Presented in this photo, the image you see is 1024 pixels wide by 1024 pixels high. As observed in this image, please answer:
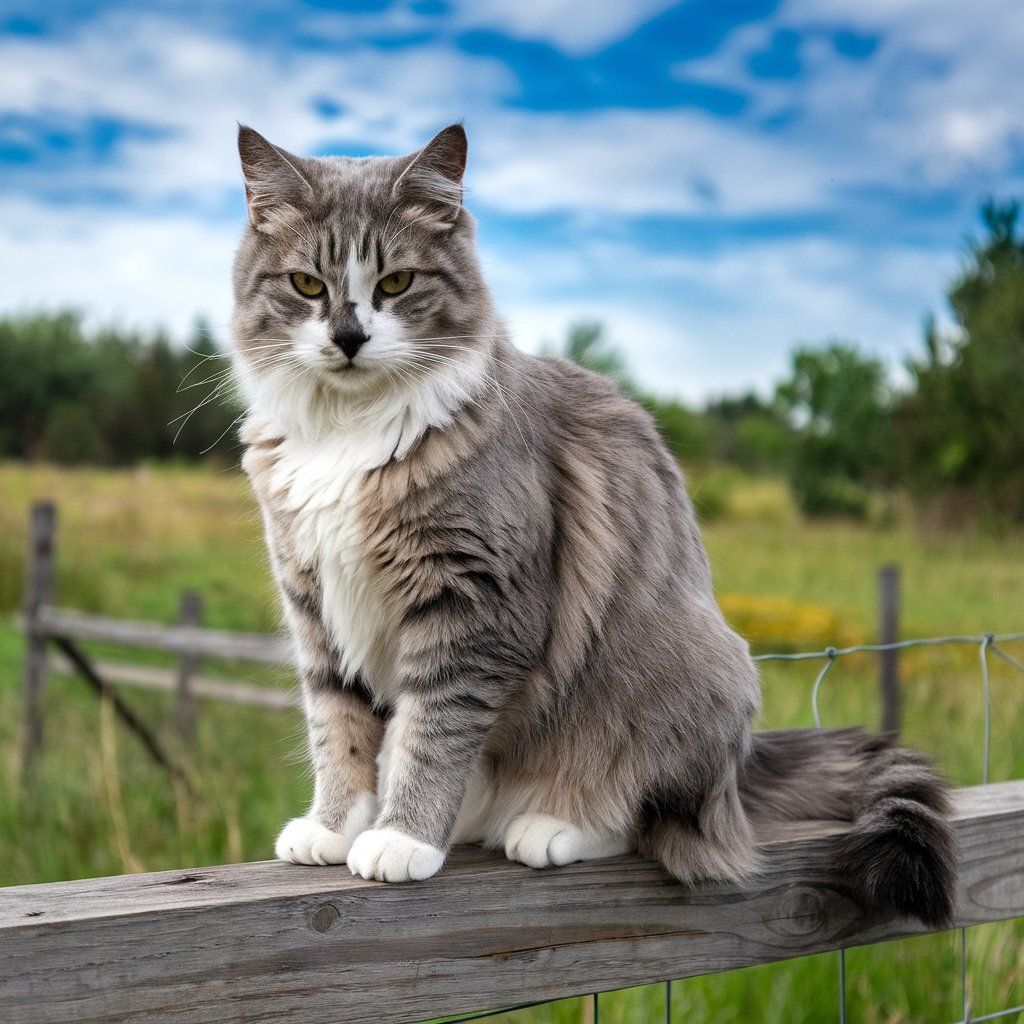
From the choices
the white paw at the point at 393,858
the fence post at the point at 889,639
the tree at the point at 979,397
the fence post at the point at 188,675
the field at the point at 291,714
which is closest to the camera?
the white paw at the point at 393,858

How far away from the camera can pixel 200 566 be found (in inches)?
510

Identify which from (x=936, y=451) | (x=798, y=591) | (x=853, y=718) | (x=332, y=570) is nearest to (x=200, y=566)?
(x=798, y=591)

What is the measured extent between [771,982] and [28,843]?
2784mm

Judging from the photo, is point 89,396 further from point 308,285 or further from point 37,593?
point 308,285

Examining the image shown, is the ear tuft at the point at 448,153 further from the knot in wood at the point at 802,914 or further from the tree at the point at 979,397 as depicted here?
the tree at the point at 979,397

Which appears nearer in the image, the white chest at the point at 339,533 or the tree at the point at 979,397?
the white chest at the point at 339,533

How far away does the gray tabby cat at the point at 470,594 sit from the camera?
1.73 m

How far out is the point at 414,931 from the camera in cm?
145

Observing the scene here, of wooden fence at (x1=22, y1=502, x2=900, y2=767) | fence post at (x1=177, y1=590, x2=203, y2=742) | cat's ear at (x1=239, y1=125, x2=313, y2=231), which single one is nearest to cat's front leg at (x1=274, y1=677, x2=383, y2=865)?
cat's ear at (x1=239, y1=125, x2=313, y2=231)

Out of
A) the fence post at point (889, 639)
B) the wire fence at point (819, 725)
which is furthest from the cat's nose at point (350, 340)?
the fence post at point (889, 639)

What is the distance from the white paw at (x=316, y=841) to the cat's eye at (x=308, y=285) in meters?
0.89

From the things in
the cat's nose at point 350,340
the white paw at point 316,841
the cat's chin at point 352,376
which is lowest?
the white paw at point 316,841

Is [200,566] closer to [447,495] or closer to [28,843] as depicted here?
[28,843]

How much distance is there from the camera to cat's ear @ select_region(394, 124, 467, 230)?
1.88 m
